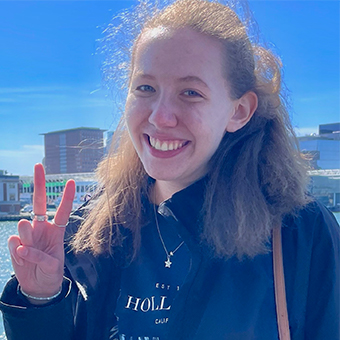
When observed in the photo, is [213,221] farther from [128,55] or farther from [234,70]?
[128,55]

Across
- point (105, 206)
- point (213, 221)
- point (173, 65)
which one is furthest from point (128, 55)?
point (213, 221)

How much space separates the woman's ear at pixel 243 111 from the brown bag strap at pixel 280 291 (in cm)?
30

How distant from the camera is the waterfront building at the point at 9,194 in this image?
34.2 m

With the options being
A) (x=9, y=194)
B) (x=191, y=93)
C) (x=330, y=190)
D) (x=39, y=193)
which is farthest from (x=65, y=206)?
(x=9, y=194)

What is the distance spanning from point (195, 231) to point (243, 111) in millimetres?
345

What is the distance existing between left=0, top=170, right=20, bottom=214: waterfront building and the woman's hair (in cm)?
3513

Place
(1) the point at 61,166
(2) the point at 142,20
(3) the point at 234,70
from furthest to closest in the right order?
(1) the point at 61,166
(2) the point at 142,20
(3) the point at 234,70

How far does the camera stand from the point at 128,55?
48.4 inches

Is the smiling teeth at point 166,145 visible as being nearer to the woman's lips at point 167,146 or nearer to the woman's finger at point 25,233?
the woman's lips at point 167,146

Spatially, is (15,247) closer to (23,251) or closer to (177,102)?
(23,251)

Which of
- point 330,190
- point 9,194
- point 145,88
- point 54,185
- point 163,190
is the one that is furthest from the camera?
point 9,194

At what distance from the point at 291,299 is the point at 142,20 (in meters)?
0.84

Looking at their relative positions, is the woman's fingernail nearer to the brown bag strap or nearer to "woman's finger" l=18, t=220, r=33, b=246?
"woman's finger" l=18, t=220, r=33, b=246

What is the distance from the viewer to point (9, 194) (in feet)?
117
